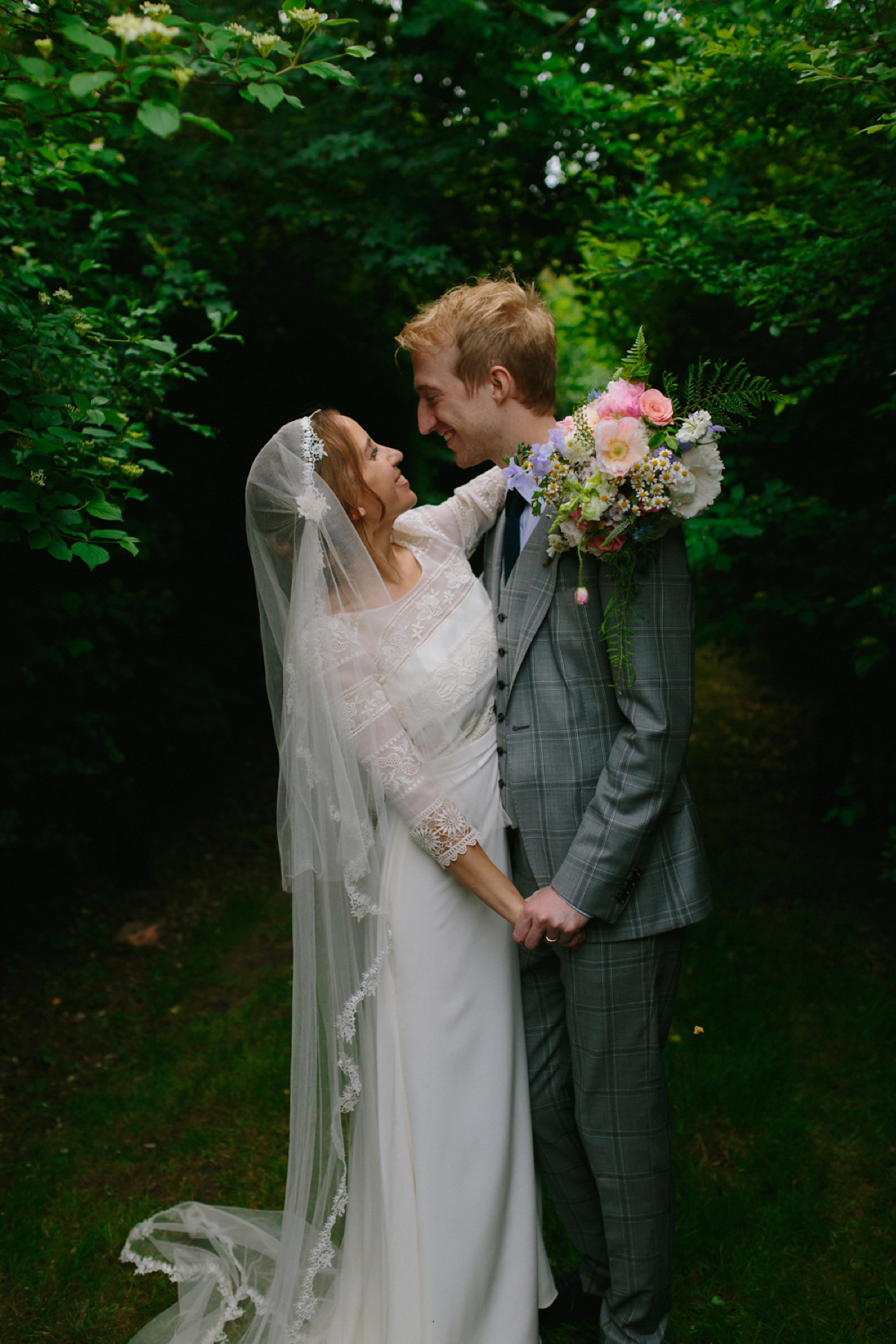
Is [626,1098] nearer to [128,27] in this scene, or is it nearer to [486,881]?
[486,881]

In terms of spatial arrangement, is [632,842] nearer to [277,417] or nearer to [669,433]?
[669,433]

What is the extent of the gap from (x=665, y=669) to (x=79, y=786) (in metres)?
3.08

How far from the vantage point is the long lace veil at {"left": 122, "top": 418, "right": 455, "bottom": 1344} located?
2273 millimetres

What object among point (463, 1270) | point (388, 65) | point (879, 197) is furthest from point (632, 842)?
point (388, 65)

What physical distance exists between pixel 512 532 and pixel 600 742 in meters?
0.61

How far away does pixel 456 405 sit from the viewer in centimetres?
251

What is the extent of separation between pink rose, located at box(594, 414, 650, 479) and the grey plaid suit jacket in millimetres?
243

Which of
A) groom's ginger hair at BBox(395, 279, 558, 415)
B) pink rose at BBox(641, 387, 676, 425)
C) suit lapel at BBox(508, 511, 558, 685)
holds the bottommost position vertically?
suit lapel at BBox(508, 511, 558, 685)

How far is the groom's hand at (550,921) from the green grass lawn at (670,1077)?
123cm

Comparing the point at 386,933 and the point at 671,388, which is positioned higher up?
the point at 671,388

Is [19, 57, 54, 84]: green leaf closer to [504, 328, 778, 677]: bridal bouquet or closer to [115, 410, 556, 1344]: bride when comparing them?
[115, 410, 556, 1344]: bride

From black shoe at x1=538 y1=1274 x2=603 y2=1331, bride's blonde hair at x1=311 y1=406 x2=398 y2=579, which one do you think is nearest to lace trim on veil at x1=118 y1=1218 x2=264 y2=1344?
black shoe at x1=538 y1=1274 x2=603 y2=1331

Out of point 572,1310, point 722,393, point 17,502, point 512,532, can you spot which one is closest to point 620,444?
point 722,393

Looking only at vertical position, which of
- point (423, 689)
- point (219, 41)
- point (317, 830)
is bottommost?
point (317, 830)
